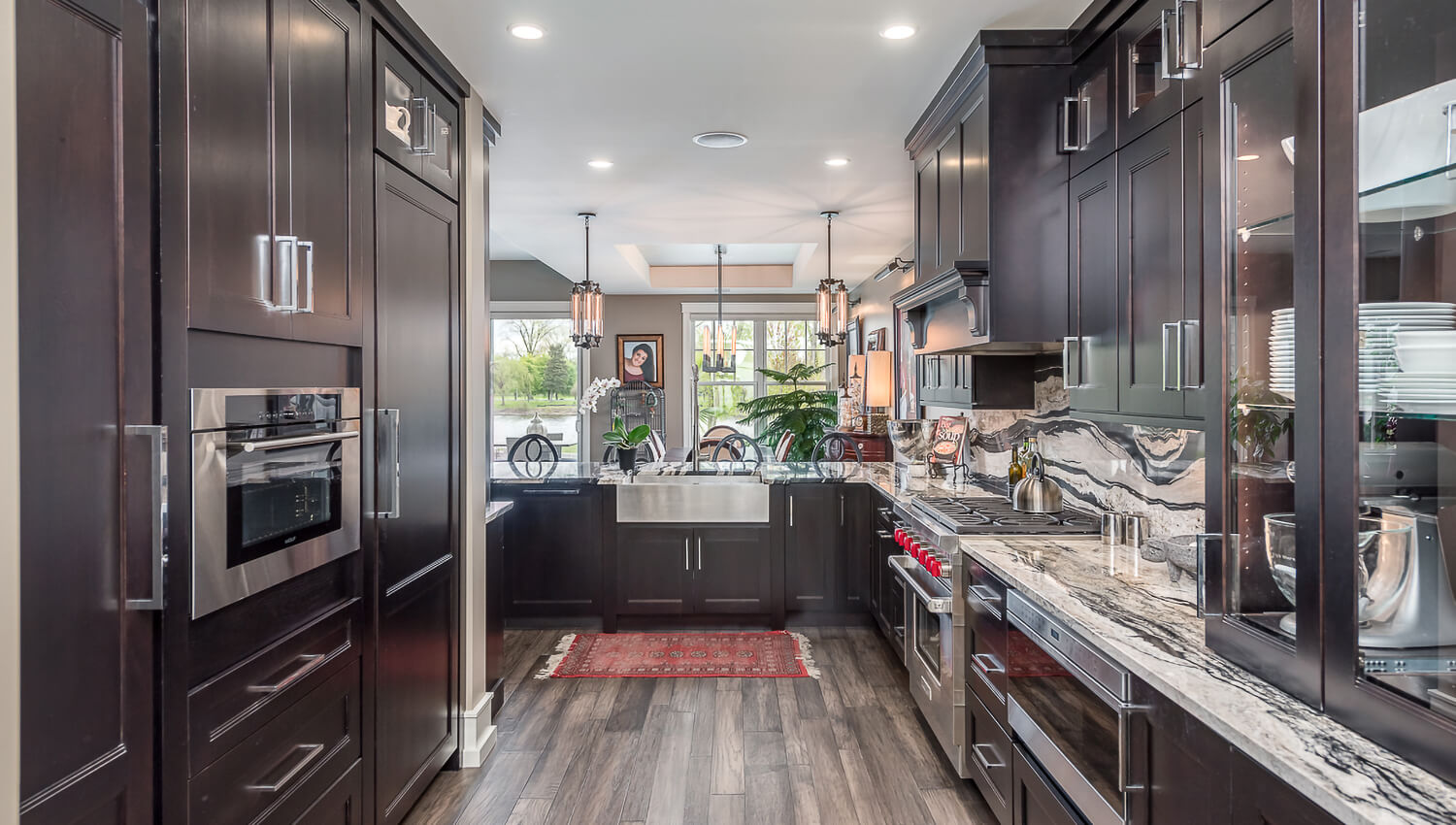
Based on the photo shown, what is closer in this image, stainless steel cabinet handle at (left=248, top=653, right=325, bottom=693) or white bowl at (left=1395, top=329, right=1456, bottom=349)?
white bowl at (left=1395, top=329, right=1456, bottom=349)

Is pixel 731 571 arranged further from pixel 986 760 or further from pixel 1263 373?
pixel 1263 373

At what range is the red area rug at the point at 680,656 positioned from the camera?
3908 millimetres

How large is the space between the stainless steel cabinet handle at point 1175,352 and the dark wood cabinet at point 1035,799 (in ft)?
3.32

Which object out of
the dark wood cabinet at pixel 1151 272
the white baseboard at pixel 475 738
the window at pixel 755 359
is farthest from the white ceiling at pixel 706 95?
the window at pixel 755 359

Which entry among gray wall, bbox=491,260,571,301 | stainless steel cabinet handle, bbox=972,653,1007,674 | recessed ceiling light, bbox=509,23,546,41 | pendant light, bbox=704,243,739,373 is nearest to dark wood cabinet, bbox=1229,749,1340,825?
stainless steel cabinet handle, bbox=972,653,1007,674

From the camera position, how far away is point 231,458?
5.25 ft

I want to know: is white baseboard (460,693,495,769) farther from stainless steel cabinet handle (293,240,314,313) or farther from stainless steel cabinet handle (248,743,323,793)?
stainless steel cabinet handle (293,240,314,313)

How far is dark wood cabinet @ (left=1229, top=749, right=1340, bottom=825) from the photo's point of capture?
1081 mm

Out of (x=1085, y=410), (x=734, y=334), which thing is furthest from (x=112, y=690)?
(x=734, y=334)

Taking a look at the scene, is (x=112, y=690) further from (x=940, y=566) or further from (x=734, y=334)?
(x=734, y=334)

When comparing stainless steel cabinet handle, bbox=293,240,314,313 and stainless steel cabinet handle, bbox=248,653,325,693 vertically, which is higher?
stainless steel cabinet handle, bbox=293,240,314,313

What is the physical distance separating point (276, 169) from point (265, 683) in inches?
44.4

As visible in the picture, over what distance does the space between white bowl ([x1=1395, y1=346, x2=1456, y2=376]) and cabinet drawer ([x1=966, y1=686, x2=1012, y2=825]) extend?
1.57 m

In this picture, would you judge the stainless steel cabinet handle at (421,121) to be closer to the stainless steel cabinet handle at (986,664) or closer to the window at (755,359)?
the stainless steel cabinet handle at (986,664)
